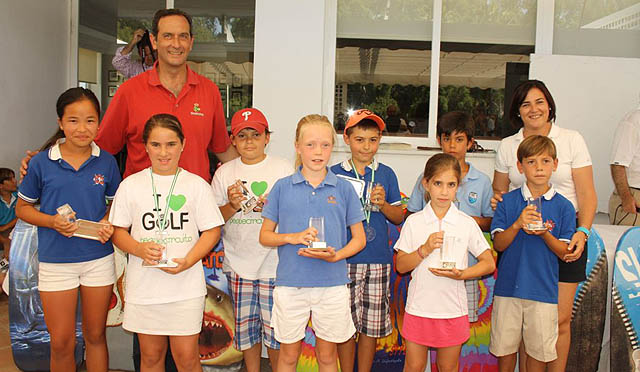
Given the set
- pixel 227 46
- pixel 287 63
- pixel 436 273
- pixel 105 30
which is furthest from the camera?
pixel 105 30

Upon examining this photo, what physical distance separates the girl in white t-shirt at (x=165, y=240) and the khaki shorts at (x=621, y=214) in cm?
352

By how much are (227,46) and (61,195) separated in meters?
4.96

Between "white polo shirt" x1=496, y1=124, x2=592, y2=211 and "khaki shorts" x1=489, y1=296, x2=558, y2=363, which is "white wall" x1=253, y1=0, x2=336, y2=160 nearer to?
"white polo shirt" x1=496, y1=124, x2=592, y2=211

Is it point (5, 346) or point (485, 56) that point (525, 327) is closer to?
point (5, 346)

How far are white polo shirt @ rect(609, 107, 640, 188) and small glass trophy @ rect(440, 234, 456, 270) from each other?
110 inches

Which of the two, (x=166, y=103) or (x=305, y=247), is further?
(x=166, y=103)

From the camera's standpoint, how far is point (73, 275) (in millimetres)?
2709

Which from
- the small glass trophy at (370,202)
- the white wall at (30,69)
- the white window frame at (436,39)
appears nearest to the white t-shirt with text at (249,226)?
the small glass trophy at (370,202)

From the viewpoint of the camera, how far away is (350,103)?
6.46 m

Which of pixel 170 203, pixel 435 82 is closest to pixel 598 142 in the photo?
pixel 435 82

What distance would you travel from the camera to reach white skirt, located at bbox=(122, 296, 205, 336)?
259 centimetres

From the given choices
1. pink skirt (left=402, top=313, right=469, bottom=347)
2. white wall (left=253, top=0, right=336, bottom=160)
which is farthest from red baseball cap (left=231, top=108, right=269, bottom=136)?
white wall (left=253, top=0, right=336, bottom=160)

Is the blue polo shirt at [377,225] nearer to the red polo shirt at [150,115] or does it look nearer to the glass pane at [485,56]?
the red polo shirt at [150,115]

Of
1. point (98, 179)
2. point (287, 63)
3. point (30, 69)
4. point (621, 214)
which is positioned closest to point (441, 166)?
point (98, 179)
